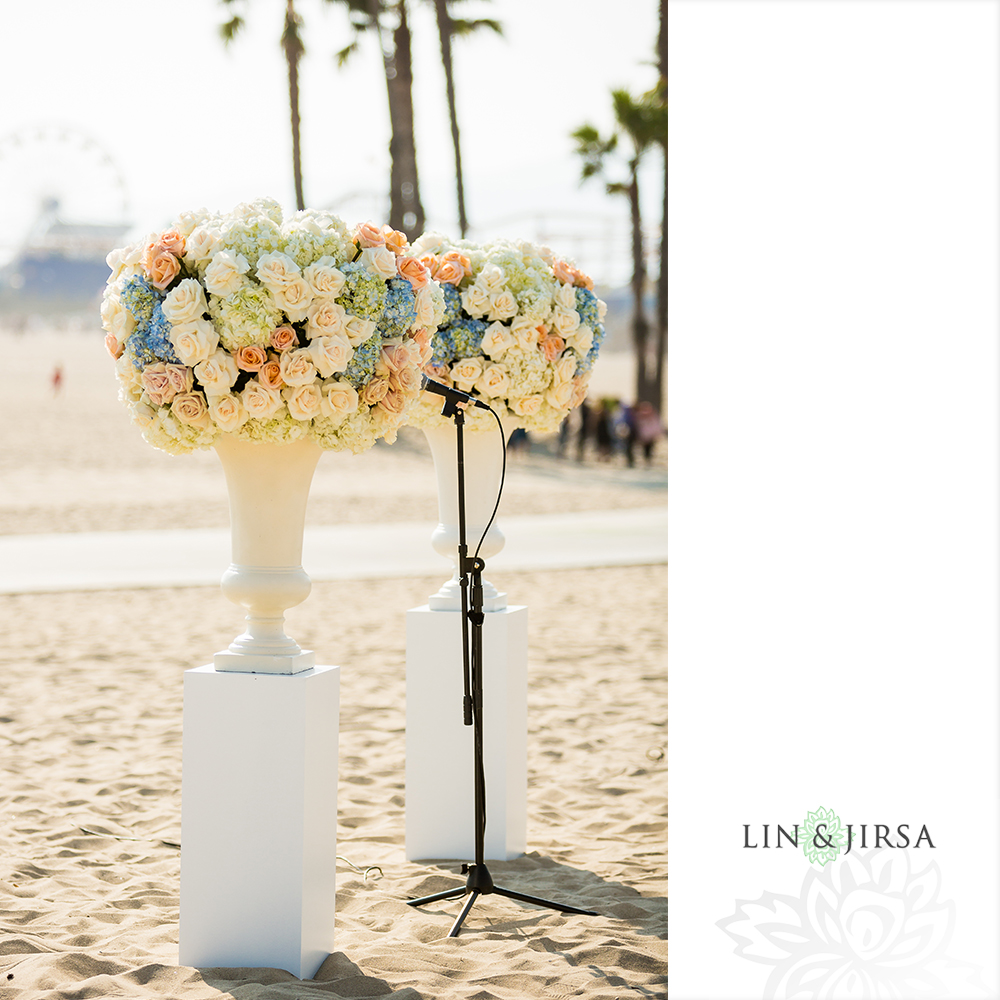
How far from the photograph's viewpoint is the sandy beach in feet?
9.71

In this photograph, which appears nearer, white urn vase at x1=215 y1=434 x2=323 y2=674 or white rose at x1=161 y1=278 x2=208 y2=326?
white rose at x1=161 y1=278 x2=208 y2=326

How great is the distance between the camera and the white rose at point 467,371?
374cm

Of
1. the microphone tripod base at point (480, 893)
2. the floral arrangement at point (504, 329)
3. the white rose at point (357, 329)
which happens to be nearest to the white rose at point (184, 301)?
the white rose at point (357, 329)

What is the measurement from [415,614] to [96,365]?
41.8 meters

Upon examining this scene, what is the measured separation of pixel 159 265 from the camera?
2.75 metres

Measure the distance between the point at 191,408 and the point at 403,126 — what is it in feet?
64.1

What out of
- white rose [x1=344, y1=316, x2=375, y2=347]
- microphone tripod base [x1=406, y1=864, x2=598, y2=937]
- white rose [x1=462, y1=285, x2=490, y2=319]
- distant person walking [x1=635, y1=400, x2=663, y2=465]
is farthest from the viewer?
distant person walking [x1=635, y1=400, x2=663, y2=465]

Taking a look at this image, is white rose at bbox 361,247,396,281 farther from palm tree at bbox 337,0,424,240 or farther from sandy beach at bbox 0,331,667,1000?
palm tree at bbox 337,0,424,240

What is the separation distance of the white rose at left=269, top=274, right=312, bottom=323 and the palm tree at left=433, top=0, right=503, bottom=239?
20.0 m

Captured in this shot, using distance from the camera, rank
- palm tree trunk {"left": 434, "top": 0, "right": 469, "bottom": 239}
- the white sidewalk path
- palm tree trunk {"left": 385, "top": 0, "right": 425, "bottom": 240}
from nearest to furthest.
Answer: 1. the white sidewalk path
2. palm tree trunk {"left": 385, "top": 0, "right": 425, "bottom": 240}
3. palm tree trunk {"left": 434, "top": 0, "right": 469, "bottom": 239}

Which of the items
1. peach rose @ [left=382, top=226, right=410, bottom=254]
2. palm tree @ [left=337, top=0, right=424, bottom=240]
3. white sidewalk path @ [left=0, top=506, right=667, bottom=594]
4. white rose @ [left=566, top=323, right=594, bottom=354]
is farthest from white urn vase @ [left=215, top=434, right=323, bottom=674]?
palm tree @ [left=337, top=0, right=424, bottom=240]

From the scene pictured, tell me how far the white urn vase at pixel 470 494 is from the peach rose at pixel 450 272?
46cm

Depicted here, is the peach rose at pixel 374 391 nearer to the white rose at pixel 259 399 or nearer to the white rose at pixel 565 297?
the white rose at pixel 259 399

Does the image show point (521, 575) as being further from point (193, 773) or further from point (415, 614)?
point (193, 773)
